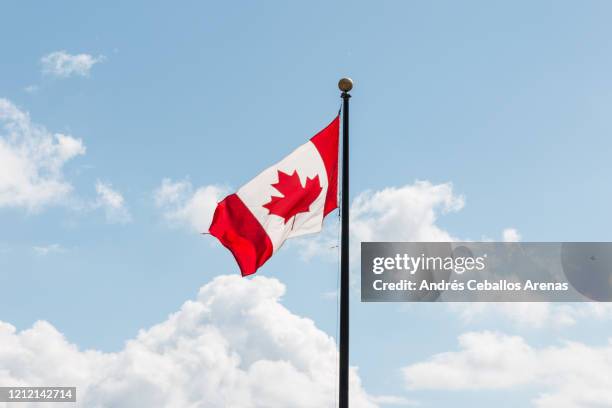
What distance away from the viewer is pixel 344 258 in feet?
47.6

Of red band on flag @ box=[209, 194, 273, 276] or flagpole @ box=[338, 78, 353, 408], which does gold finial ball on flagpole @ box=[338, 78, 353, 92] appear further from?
red band on flag @ box=[209, 194, 273, 276]

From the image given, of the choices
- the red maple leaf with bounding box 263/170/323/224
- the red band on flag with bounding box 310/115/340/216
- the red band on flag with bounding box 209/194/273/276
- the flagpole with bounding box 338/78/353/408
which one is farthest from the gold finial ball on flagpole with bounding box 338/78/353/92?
the red band on flag with bounding box 209/194/273/276

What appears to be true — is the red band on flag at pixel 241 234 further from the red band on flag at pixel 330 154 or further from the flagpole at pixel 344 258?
the flagpole at pixel 344 258

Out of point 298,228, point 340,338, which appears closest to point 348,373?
point 340,338

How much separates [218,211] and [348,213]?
3325 mm

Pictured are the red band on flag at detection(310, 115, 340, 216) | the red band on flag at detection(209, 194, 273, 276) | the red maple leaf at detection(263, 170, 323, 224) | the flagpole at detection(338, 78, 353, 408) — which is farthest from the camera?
the red band on flag at detection(209, 194, 273, 276)

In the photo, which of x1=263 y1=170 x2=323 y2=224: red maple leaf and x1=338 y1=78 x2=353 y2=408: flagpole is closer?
x1=338 y1=78 x2=353 y2=408: flagpole

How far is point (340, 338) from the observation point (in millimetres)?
14008

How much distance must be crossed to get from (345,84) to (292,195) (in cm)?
249

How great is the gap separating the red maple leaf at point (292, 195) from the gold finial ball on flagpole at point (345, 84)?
185cm

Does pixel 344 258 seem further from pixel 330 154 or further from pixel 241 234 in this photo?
pixel 241 234

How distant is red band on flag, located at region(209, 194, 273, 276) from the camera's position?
16.5 metres

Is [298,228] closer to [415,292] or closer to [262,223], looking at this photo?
[262,223]

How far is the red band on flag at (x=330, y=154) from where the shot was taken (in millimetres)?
16141
